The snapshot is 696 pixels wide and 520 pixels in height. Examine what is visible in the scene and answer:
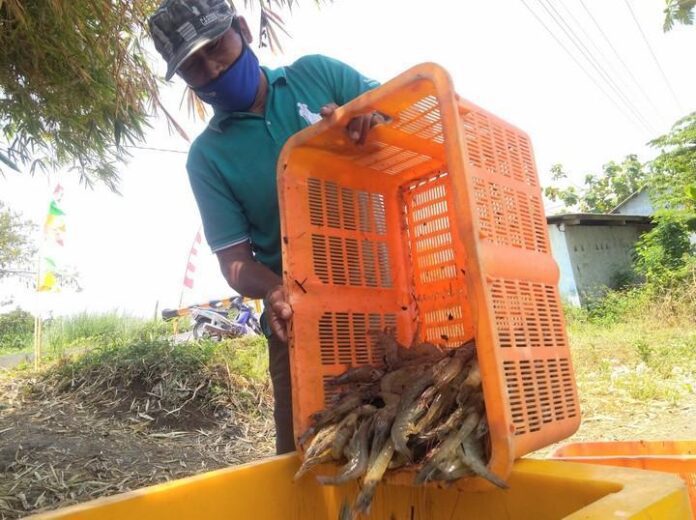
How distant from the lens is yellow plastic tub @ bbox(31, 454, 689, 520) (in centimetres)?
104

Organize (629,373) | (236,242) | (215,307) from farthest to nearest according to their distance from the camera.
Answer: (215,307) → (629,373) → (236,242)

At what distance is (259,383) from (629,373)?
4.47 m

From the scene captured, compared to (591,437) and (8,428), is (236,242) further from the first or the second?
(591,437)

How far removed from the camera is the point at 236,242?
7.14 ft

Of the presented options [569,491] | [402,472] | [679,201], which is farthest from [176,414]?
[679,201]

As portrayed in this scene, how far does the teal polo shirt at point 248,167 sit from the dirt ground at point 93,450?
2.22 meters

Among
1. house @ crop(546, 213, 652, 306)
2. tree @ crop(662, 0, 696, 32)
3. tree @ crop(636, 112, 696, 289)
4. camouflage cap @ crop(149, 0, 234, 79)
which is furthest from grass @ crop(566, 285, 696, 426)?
tree @ crop(662, 0, 696, 32)

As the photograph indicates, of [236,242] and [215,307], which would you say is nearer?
[236,242]

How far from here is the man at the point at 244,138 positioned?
6.78 ft

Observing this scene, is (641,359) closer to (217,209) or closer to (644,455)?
(644,455)

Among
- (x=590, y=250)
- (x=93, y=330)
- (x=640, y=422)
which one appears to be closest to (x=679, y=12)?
(x=590, y=250)

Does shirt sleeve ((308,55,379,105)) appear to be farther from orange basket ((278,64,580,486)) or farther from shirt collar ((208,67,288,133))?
orange basket ((278,64,580,486))

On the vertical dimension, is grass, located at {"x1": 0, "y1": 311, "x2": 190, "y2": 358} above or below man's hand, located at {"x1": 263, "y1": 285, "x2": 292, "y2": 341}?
above

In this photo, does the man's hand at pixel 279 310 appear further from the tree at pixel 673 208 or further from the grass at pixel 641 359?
the tree at pixel 673 208
